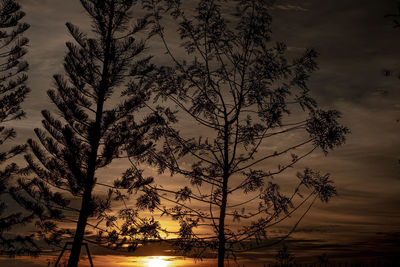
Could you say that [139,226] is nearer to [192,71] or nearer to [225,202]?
[225,202]

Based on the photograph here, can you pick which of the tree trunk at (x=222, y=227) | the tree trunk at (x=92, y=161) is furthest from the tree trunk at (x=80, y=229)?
the tree trunk at (x=222, y=227)

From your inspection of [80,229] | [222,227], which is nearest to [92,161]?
[80,229]

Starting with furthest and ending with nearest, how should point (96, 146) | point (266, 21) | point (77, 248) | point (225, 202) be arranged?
point (96, 146), point (77, 248), point (266, 21), point (225, 202)

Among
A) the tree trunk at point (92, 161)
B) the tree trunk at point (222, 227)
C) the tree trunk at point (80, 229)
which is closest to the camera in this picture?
the tree trunk at point (222, 227)

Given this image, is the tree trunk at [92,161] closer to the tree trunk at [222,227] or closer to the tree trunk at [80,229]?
the tree trunk at [80,229]

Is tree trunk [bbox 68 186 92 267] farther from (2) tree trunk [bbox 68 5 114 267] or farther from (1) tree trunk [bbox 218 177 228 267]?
(1) tree trunk [bbox 218 177 228 267]

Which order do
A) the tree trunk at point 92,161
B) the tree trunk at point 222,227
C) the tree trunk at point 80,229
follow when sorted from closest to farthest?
the tree trunk at point 222,227 → the tree trunk at point 80,229 → the tree trunk at point 92,161

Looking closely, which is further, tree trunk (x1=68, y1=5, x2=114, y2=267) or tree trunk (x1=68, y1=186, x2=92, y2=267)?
tree trunk (x1=68, y1=5, x2=114, y2=267)

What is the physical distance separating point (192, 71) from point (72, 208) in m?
8.50

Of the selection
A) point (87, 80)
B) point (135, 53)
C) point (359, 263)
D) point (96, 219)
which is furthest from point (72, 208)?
point (359, 263)

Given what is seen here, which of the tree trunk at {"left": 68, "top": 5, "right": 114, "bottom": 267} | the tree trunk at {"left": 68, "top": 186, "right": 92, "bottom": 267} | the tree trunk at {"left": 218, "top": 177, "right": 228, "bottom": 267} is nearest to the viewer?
the tree trunk at {"left": 218, "top": 177, "right": 228, "bottom": 267}

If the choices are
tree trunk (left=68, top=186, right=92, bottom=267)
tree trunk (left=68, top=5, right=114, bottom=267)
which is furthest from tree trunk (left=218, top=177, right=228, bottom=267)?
tree trunk (left=68, top=5, right=114, bottom=267)

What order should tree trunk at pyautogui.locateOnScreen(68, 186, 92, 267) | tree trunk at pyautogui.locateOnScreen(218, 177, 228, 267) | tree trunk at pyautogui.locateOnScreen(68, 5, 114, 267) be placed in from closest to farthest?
tree trunk at pyautogui.locateOnScreen(218, 177, 228, 267), tree trunk at pyautogui.locateOnScreen(68, 186, 92, 267), tree trunk at pyautogui.locateOnScreen(68, 5, 114, 267)

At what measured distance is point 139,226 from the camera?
448 inches
